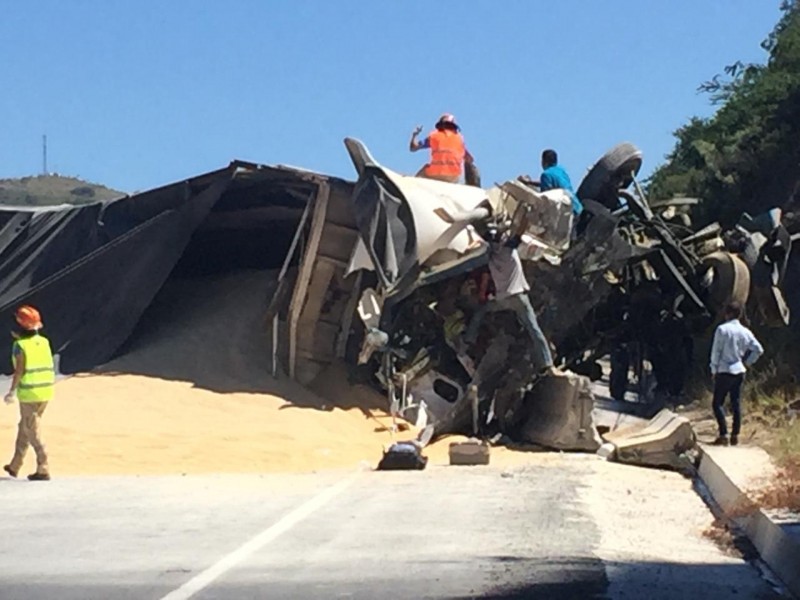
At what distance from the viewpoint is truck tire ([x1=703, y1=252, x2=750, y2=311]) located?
65.1ft

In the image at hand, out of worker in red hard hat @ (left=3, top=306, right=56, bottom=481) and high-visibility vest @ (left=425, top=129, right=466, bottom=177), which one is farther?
high-visibility vest @ (left=425, top=129, right=466, bottom=177)

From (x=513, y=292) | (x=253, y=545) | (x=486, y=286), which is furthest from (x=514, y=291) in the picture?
(x=253, y=545)

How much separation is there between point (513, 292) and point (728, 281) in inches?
156

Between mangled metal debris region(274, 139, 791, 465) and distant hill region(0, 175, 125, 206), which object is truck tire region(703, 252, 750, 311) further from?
distant hill region(0, 175, 125, 206)

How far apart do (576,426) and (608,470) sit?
1.75 m

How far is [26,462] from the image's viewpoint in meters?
15.6

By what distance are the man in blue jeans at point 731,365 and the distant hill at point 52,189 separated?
68.6 m

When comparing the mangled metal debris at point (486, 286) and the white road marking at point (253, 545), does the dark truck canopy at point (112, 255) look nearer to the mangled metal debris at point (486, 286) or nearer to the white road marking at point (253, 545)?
the mangled metal debris at point (486, 286)

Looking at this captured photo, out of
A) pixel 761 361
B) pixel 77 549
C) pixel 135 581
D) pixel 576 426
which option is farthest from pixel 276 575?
pixel 761 361

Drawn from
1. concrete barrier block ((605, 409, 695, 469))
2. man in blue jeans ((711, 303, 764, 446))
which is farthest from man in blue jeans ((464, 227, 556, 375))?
man in blue jeans ((711, 303, 764, 446))

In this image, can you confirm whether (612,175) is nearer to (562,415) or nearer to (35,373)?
(562,415)

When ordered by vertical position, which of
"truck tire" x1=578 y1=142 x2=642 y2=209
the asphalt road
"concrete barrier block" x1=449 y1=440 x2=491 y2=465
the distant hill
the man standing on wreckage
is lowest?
"concrete barrier block" x1=449 y1=440 x2=491 y2=465

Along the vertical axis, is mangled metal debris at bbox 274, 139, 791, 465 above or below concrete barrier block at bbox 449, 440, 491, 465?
above

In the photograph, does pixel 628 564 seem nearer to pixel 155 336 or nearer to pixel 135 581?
pixel 135 581
